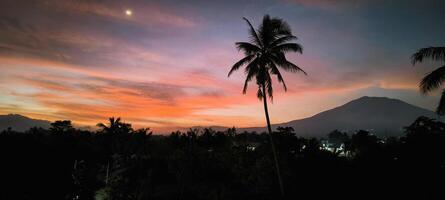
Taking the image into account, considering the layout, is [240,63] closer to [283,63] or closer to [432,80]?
[283,63]

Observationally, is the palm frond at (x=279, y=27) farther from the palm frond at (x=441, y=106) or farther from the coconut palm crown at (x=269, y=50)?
the palm frond at (x=441, y=106)

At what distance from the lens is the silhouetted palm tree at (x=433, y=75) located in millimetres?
14156

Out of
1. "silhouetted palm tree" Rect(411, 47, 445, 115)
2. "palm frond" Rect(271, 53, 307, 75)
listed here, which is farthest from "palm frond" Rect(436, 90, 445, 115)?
"palm frond" Rect(271, 53, 307, 75)

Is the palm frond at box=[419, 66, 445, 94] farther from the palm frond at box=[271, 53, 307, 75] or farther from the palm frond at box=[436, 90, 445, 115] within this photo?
the palm frond at box=[271, 53, 307, 75]

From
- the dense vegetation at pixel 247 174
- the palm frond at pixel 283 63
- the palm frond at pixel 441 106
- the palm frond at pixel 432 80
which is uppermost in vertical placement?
the palm frond at pixel 283 63

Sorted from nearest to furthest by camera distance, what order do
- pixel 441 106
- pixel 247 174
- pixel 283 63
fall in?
1. pixel 441 106
2. pixel 283 63
3. pixel 247 174

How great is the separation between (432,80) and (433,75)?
0.78ft

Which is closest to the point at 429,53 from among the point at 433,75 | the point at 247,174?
the point at 433,75

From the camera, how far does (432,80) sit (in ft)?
46.9

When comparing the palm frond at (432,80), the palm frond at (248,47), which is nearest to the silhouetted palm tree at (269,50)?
the palm frond at (248,47)

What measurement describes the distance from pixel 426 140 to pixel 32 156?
35.3m

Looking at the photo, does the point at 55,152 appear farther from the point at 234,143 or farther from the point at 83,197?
the point at 234,143

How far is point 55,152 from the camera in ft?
115

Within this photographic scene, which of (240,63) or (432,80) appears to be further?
(240,63)
